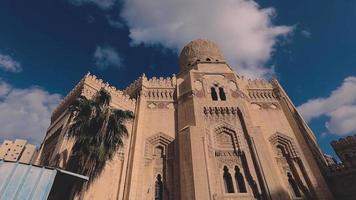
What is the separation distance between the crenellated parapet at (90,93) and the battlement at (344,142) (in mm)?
21014

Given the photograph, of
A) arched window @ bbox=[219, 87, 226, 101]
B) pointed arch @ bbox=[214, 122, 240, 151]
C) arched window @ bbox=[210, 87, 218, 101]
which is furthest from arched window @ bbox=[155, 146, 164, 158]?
arched window @ bbox=[219, 87, 226, 101]

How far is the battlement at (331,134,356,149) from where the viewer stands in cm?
2497

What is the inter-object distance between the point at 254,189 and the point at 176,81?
13.4 meters

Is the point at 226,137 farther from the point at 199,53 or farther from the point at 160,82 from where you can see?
the point at 199,53

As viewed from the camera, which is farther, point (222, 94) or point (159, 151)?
point (222, 94)

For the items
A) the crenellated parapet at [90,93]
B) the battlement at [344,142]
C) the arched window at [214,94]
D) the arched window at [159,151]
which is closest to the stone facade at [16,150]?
the crenellated parapet at [90,93]

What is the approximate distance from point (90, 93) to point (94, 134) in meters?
6.74

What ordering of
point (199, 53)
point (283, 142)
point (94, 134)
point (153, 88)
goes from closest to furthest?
point (94, 134), point (283, 142), point (153, 88), point (199, 53)

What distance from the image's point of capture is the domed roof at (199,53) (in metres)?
28.8

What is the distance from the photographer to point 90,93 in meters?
20.2

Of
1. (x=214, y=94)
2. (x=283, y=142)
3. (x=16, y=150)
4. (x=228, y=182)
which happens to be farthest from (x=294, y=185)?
(x=16, y=150)

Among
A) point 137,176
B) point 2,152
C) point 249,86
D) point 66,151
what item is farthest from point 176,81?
point 2,152

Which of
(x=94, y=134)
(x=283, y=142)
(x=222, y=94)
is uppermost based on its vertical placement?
(x=222, y=94)

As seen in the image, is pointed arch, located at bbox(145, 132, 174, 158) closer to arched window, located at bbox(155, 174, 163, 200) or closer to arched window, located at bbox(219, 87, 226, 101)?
arched window, located at bbox(155, 174, 163, 200)
